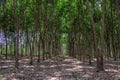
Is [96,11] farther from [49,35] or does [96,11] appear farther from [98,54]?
[98,54]

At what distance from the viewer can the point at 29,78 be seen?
12.1 meters

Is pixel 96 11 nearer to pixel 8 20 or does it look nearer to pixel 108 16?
pixel 108 16

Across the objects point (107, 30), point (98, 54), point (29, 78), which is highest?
point (107, 30)

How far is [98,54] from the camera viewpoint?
14.5 meters

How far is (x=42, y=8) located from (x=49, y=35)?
21.9 feet

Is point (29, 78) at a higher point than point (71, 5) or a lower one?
lower

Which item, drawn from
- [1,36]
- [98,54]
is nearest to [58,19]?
[1,36]

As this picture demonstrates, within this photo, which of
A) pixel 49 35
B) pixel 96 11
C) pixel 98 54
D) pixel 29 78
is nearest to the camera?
pixel 29 78

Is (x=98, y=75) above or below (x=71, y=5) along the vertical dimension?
below

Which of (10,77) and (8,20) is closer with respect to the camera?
(10,77)

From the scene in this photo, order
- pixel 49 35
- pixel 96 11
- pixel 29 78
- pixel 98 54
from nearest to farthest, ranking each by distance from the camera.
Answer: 1. pixel 29 78
2. pixel 98 54
3. pixel 96 11
4. pixel 49 35

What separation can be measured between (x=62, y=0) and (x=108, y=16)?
5.77m

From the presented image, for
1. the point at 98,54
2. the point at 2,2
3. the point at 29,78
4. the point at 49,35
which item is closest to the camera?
the point at 29,78

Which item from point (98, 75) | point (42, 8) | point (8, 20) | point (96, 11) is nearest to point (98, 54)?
point (98, 75)
